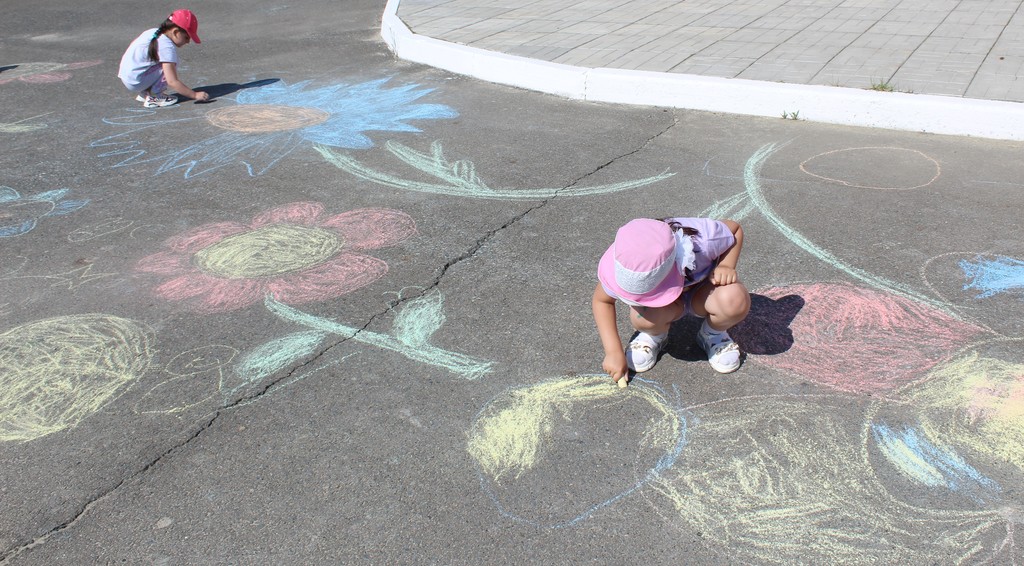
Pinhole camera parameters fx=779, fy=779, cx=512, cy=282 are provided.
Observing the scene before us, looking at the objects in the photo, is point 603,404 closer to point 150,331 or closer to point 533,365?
point 533,365

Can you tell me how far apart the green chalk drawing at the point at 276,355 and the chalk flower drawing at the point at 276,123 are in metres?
1.98

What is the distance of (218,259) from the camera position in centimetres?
358

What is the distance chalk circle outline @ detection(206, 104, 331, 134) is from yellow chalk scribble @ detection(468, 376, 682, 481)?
3508 mm

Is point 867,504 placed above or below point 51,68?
below

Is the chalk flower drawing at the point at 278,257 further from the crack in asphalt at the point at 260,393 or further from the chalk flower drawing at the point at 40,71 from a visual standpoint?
the chalk flower drawing at the point at 40,71

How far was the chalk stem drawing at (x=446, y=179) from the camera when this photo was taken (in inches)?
163

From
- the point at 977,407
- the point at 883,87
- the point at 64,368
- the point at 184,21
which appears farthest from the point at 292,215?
the point at 883,87

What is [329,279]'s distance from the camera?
11.1ft

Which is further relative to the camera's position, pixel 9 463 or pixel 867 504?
pixel 9 463

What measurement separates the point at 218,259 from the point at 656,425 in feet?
7.26

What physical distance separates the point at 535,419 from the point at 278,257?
5.54 feet

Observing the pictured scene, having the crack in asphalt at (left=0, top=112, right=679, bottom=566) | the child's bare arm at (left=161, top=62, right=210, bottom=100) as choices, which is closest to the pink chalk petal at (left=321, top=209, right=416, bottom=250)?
the crack in asphalt at (left=0, top=112, right=679, bottom=566)

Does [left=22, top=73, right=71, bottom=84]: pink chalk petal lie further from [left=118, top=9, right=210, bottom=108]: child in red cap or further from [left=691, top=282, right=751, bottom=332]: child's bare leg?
[left=691, top=282, right=751, bottom=332]: child's bare leg

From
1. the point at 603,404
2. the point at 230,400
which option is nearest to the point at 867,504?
the point at 603,404
